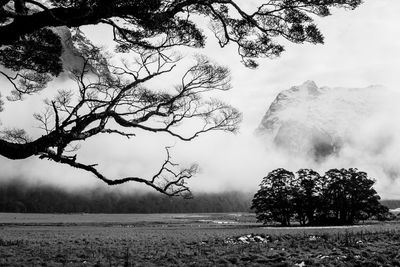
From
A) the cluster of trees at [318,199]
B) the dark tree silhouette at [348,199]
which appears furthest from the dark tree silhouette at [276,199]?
the dark tree silhouette at [348,199]

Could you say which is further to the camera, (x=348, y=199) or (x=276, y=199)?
(x=276, y=199)

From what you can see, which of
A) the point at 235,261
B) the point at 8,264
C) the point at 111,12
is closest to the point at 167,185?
the point at 235,261

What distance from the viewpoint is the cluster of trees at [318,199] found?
6644 centimetres

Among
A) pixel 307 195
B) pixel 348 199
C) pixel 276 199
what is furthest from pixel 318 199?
pixel 276 199

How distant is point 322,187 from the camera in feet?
230

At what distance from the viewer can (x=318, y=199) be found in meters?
66.9

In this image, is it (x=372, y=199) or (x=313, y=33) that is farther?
(x=372, y=199)

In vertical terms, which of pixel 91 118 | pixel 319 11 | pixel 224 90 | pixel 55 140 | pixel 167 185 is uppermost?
pixel 319 11

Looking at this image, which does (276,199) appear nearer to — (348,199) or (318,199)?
(318,199)

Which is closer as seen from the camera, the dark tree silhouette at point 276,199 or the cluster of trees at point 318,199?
the cluster of trees at point 318,199

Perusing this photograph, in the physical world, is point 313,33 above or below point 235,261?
above

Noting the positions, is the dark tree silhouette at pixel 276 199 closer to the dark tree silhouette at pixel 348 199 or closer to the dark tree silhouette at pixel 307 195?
the dark tree silhouette at pixel 307 195

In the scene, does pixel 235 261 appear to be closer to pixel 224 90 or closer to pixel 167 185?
pixel 167 185

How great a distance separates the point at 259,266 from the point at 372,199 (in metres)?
64.7
